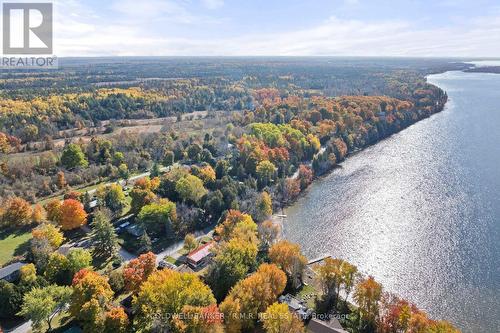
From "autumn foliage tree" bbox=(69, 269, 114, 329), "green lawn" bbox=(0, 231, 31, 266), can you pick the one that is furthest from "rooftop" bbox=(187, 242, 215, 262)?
"green lawn" bbox=(0, 231, 31, 266)

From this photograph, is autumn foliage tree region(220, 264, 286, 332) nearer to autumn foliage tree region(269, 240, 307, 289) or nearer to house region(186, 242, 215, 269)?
autumn foliage tree region(269, 240, 307, 289)

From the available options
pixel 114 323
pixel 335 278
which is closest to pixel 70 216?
pixel 114 323

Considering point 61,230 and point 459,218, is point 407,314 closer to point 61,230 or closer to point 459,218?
point 459,218

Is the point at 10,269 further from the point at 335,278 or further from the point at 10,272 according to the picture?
the point at 335,278

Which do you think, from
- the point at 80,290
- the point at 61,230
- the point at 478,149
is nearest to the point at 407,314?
the point at 80,290

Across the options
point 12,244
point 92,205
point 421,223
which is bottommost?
point 12,244

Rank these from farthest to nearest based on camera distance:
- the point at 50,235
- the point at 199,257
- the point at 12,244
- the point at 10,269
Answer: the point at 12,244 → the point at 50,235 → the point at 199,257 → the point at 10,269
